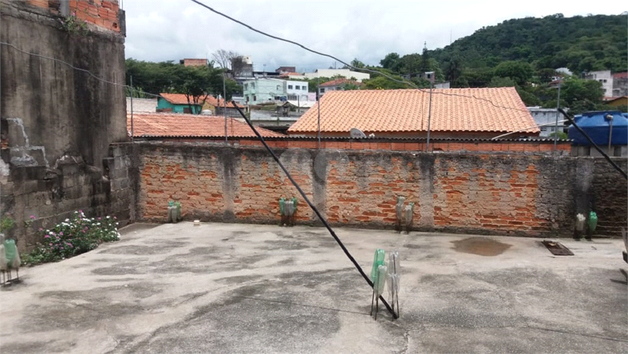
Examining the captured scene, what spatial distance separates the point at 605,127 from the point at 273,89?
169ft

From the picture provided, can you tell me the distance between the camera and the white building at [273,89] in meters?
47.3

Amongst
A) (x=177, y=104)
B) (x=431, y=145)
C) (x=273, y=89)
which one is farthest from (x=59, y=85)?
(x=273, y=89)

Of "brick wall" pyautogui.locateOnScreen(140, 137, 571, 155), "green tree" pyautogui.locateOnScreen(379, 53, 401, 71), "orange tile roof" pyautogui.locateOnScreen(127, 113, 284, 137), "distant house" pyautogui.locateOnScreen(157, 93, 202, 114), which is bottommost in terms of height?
"brick wall" pyautogui.locateOnScreen(140, 137, 571, 155)

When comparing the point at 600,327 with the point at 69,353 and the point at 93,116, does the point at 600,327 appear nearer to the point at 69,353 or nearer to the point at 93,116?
the point at 69,353

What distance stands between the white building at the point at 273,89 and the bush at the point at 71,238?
33818mm

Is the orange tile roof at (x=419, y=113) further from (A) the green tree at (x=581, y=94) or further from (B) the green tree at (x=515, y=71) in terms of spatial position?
(B) the green tree at (x=515, y=71)

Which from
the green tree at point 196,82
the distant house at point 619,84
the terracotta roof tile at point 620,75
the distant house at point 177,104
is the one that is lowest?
the distant house at point 177,104

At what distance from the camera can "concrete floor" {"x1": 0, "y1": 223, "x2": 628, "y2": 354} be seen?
12.7ft

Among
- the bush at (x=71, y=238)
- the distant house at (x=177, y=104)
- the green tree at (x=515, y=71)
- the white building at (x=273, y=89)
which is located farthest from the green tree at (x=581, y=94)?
the bush at (x=71, y=238)

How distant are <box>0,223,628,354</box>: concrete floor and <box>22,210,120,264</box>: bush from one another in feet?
1.02

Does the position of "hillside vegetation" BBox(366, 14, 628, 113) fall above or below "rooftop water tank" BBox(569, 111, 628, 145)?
above

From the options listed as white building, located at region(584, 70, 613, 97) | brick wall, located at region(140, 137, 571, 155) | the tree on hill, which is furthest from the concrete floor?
white building, located at region(584, 70, 613, 97)

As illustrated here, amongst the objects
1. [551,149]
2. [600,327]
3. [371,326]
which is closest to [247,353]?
[371,326]

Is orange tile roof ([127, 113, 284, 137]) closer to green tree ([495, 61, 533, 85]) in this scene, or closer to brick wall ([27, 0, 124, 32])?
brick wall ([27, 0, 124, 32])
